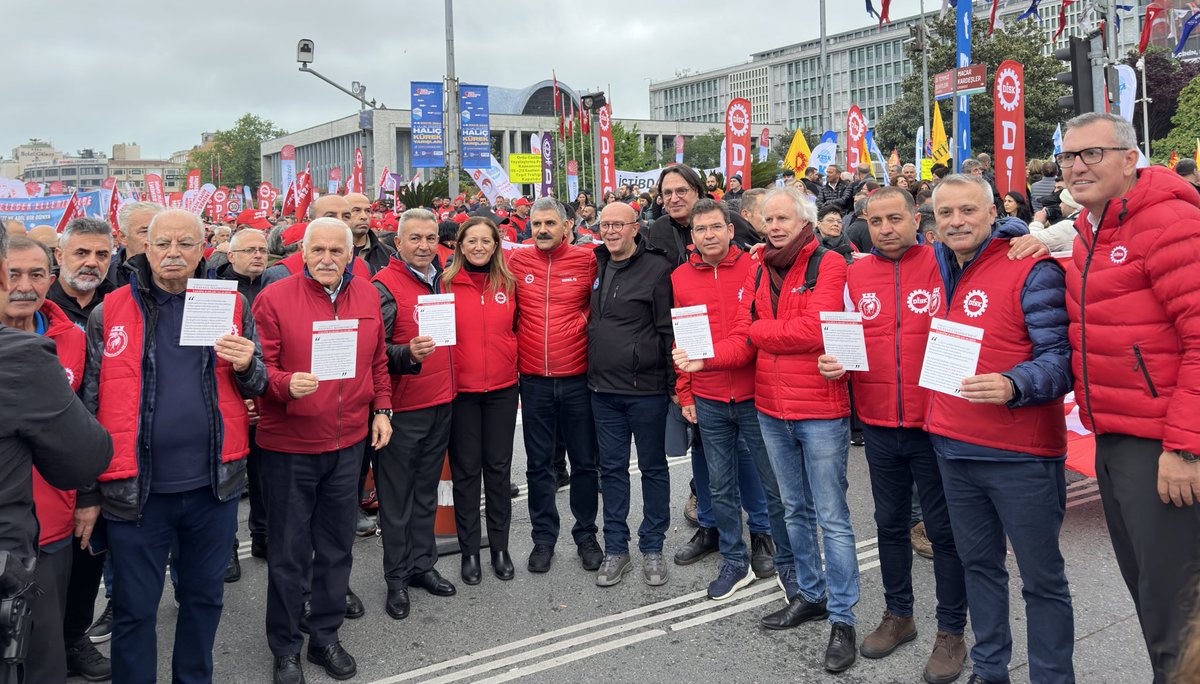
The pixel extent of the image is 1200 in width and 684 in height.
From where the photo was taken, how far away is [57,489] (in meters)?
3.03

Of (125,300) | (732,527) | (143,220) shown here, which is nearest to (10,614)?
(125,300)

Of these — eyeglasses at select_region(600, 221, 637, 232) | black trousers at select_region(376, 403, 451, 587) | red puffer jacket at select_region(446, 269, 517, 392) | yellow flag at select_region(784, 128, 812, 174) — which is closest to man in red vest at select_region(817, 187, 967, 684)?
eyeglasses at select_region(600, 221, 637, 232)

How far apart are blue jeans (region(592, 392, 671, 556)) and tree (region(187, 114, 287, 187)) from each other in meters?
130

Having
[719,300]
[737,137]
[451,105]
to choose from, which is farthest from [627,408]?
[451,105]

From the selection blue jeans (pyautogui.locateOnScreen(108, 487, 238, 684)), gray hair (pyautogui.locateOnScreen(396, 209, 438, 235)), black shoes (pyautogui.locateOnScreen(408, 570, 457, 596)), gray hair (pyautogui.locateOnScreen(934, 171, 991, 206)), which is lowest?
black shoes (pyautogui.locateOnScreen(408, 570, 457, 596))

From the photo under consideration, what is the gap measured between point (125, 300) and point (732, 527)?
10.8 ft

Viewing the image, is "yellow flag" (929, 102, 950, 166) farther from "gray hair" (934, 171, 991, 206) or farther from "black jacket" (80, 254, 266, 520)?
"black jacket" (80, 254, 266, 520)

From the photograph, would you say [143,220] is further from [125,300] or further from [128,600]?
[128,600]

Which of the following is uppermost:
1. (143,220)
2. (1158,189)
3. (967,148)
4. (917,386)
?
(967,148)

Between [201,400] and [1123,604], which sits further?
[1123,604]

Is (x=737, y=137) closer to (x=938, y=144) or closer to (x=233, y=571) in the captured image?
(x=938, y=144)

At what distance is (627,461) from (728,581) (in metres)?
0.93

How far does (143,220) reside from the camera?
15.8 ft

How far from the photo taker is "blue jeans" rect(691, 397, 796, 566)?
181 inches
